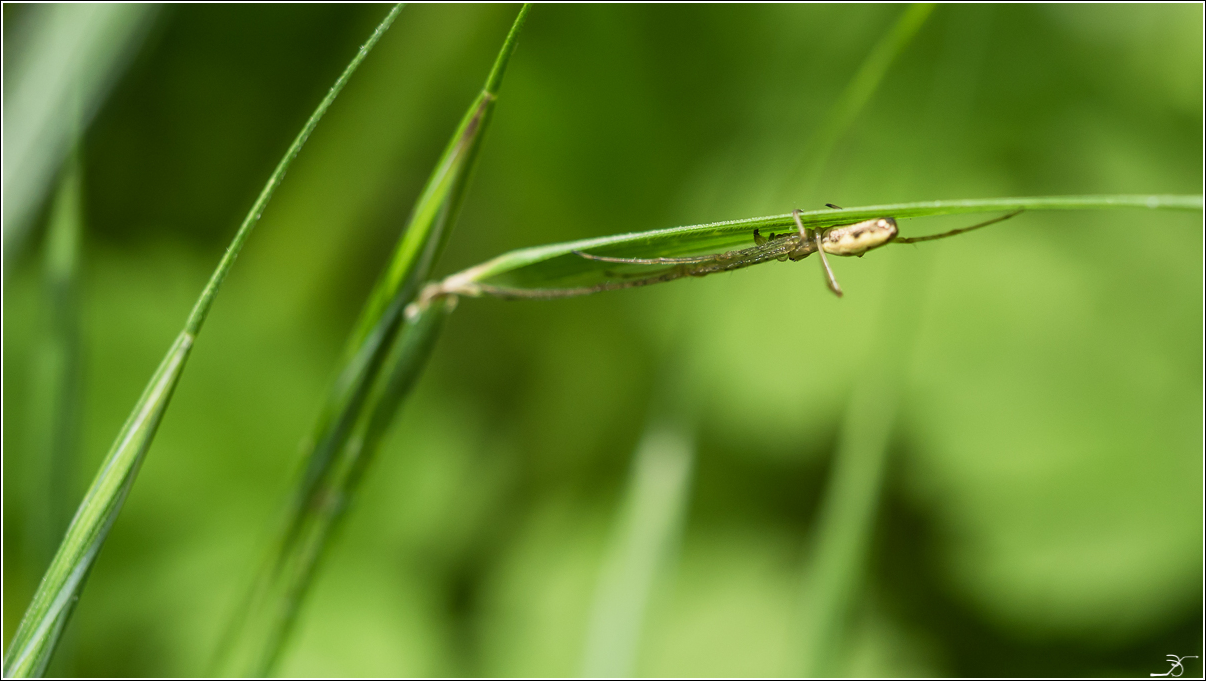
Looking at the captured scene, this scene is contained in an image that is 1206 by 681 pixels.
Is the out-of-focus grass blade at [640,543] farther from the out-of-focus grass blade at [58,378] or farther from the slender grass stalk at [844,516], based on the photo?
the out-of-focus grass blade at [58,378]

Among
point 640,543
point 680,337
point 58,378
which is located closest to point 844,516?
Result: point 640,543

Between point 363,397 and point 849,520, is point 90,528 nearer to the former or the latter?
point 363,397

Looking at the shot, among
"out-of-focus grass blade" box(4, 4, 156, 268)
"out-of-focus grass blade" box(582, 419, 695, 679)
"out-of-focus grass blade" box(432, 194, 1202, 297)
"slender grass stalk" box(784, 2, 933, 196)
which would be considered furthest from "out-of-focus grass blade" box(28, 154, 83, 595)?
"slender grass stalk" box(784, 2, 933, 196)

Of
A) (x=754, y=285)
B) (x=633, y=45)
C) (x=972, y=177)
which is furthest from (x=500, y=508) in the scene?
(x=972, y=177)

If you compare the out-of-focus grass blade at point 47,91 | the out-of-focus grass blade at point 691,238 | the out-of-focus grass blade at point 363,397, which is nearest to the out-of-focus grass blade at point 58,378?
the out-of-focus grass blade at point 47,91

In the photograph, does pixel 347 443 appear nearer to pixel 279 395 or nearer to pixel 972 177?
pixel 279 395

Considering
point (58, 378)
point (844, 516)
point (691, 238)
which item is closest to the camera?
point (691, 238)

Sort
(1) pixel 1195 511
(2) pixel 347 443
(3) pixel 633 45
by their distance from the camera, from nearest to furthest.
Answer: (2) pixel 347 443 → (1) pixel 1195 511 → (3) pixel 633 45
